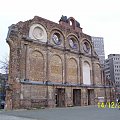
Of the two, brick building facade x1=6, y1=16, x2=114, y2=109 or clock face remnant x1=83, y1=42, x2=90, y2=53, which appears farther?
clock face remnant x1=83, y1=42, x2=90, y2=53

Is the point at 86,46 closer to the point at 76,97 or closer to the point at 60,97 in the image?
the point at 76,97

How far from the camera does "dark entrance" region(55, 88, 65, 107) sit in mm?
32219

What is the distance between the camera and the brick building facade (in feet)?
90.6

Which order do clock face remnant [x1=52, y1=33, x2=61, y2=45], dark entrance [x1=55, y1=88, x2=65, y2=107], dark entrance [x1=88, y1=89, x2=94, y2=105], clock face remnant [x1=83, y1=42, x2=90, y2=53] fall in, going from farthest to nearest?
1. clock face remnant [x1=83, y1=42, x2=90, y2=53]
2. dark entrance [x1=88, y1=89, x2=94, y2=105]
3. clock face remnant [x1=52, y1=33, x2=61, y2=45]
4. dark entrance [x1=55, y1=88, x2=65, y2=107]

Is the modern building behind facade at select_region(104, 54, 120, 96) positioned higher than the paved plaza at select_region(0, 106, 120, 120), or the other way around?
the modern building behind facade at select_region(104, 54, 120, 96)

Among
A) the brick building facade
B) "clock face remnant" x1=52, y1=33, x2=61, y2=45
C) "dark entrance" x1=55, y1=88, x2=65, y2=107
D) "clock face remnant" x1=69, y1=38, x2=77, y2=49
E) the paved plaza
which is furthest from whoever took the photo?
"clock face remnant" x1=69, y1=38, x2=77, y2=49

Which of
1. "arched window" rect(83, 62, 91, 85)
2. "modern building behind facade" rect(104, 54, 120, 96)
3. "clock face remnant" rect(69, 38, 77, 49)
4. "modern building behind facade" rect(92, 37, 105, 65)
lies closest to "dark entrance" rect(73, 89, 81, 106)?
"arched window" rect(83, 62, 91, 85)

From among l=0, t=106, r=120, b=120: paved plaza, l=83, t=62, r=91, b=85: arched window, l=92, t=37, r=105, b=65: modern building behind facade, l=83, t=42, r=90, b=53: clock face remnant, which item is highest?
l=92, t=37, r=105, b=65: modern building behind facade

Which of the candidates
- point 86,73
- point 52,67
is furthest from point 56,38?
point 86,73

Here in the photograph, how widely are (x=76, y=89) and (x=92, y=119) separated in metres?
19.9

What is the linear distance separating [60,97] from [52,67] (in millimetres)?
4571

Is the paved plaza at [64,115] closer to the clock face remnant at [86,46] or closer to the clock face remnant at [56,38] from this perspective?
the clock face remnant at [56,38]

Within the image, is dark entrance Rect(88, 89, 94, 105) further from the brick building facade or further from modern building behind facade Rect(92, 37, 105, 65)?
modern building behind facade Rect(92, 37, 105, 65)

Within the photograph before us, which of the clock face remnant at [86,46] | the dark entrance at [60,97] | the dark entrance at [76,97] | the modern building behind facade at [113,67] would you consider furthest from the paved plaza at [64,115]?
the modern building behind facade at [113,67]
